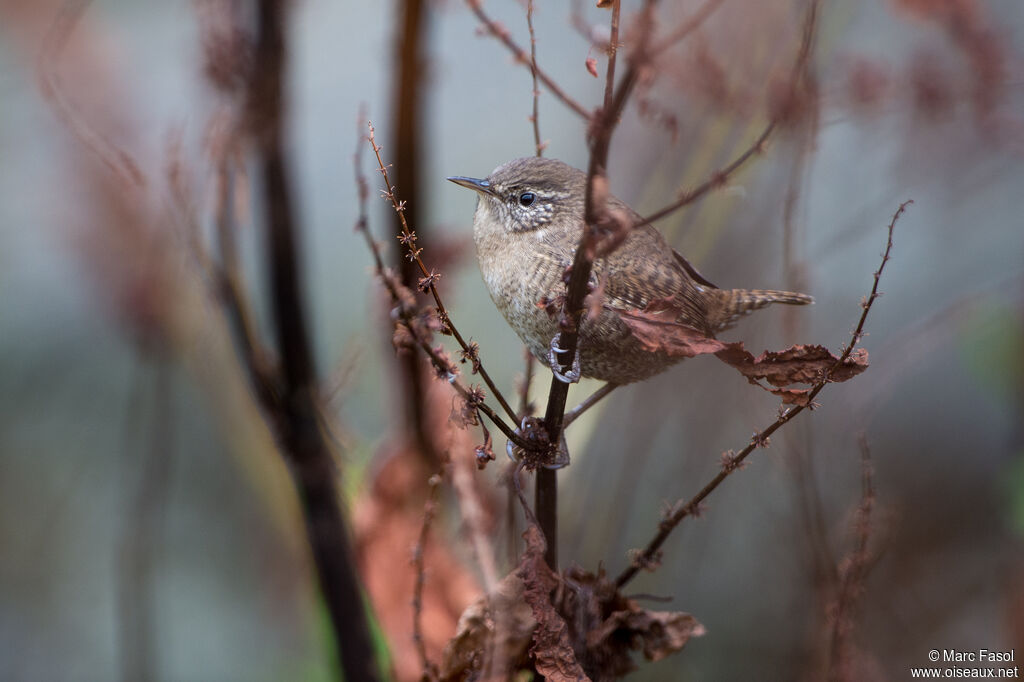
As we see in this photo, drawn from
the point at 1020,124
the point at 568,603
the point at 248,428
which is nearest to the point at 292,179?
the point at 248,428

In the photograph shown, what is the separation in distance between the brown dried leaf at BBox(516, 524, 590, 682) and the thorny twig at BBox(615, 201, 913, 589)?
0.57 ft

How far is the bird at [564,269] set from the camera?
155 cm

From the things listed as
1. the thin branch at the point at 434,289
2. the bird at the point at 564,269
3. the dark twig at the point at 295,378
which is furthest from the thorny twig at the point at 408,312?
the dark twig at the point at 295,378

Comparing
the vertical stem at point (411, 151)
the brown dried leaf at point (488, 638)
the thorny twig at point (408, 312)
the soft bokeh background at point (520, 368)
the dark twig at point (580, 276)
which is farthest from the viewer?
the soft bokeh background at point (520, 368)

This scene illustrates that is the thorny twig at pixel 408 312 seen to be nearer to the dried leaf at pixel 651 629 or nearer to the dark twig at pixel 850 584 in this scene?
the dried leaf at pixel 651 629

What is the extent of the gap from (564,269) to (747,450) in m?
0.51

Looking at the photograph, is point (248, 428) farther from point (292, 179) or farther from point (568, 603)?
point (568, 603)

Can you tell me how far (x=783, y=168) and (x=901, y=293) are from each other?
0.95 m

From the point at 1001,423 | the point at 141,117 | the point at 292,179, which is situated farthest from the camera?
the point at 1001,423

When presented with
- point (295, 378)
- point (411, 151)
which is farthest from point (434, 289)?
point (411, 151)

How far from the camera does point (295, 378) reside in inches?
74.3

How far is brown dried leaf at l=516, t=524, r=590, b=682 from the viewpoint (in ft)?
3.85

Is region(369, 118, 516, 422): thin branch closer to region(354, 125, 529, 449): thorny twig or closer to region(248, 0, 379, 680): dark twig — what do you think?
region(354, 125, 529, 449): thorny twig

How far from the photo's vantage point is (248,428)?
256 centimetres
